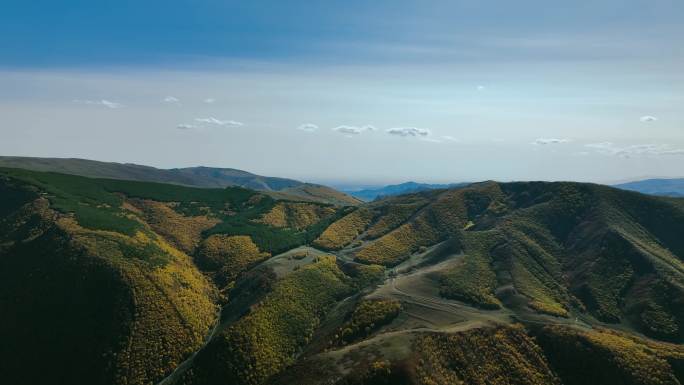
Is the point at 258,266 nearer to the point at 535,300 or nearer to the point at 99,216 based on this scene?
the point at 99,216

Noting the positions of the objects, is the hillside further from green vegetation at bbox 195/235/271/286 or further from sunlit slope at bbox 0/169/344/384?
green vegetation at bbox 195/235/271/286

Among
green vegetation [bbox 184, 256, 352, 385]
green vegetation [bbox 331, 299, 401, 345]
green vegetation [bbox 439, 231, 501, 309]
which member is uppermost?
green vegetation [bbox 439, 231, 501, 309]

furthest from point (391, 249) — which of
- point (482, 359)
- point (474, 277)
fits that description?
point (482, 359)

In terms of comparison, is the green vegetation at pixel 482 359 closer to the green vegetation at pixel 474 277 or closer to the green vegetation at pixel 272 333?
the green vegetation at pixel 474 277

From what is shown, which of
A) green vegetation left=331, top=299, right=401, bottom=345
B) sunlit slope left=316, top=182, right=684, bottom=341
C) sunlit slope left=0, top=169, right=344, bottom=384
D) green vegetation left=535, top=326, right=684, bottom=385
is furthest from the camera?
sunlit slope left=316, top=182, right=684, bottom=341

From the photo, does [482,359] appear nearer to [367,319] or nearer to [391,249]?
[367,319]

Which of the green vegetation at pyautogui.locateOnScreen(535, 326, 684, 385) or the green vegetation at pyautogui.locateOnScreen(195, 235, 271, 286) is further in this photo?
the green vegetation at pyautogui.locateOnScreen(195, 235, 271, 286)

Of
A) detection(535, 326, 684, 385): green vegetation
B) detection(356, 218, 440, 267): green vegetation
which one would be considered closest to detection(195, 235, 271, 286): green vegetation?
detection(356, 218, 440, 267): green vegetation

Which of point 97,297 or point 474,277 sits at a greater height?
point 474,277

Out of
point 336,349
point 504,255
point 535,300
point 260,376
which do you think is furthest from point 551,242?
point 260,376
